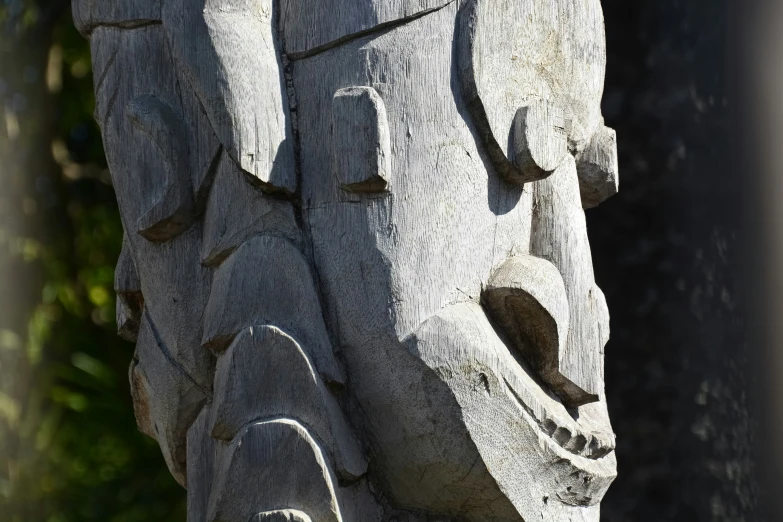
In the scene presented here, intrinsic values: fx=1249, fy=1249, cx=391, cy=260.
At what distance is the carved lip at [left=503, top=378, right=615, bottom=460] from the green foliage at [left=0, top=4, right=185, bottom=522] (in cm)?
202

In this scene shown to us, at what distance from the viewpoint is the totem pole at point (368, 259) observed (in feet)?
4.11

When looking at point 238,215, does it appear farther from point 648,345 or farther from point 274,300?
point 648,345

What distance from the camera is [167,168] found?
135 centimetres

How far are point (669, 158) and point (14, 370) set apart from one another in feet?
5.81

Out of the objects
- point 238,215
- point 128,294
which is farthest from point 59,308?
point 238,215

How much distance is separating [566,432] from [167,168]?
51 cm

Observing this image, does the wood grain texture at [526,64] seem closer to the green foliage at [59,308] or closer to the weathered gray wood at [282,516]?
the weathered gray wood at [282,516]

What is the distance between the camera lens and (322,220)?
4.25 feet

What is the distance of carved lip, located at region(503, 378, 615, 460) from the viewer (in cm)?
127

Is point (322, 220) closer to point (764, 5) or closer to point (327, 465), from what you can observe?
point (327, 465)

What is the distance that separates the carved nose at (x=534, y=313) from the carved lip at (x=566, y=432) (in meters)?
0.03

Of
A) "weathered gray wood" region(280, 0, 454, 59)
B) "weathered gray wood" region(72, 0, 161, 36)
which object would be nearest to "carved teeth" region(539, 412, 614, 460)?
"weathered gray wood" region(280, 0, 454, 59)

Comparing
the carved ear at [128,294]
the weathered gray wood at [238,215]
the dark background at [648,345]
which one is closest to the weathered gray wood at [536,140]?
the weathered gray wood at [238,215]

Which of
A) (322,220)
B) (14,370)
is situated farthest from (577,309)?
(14,370)
